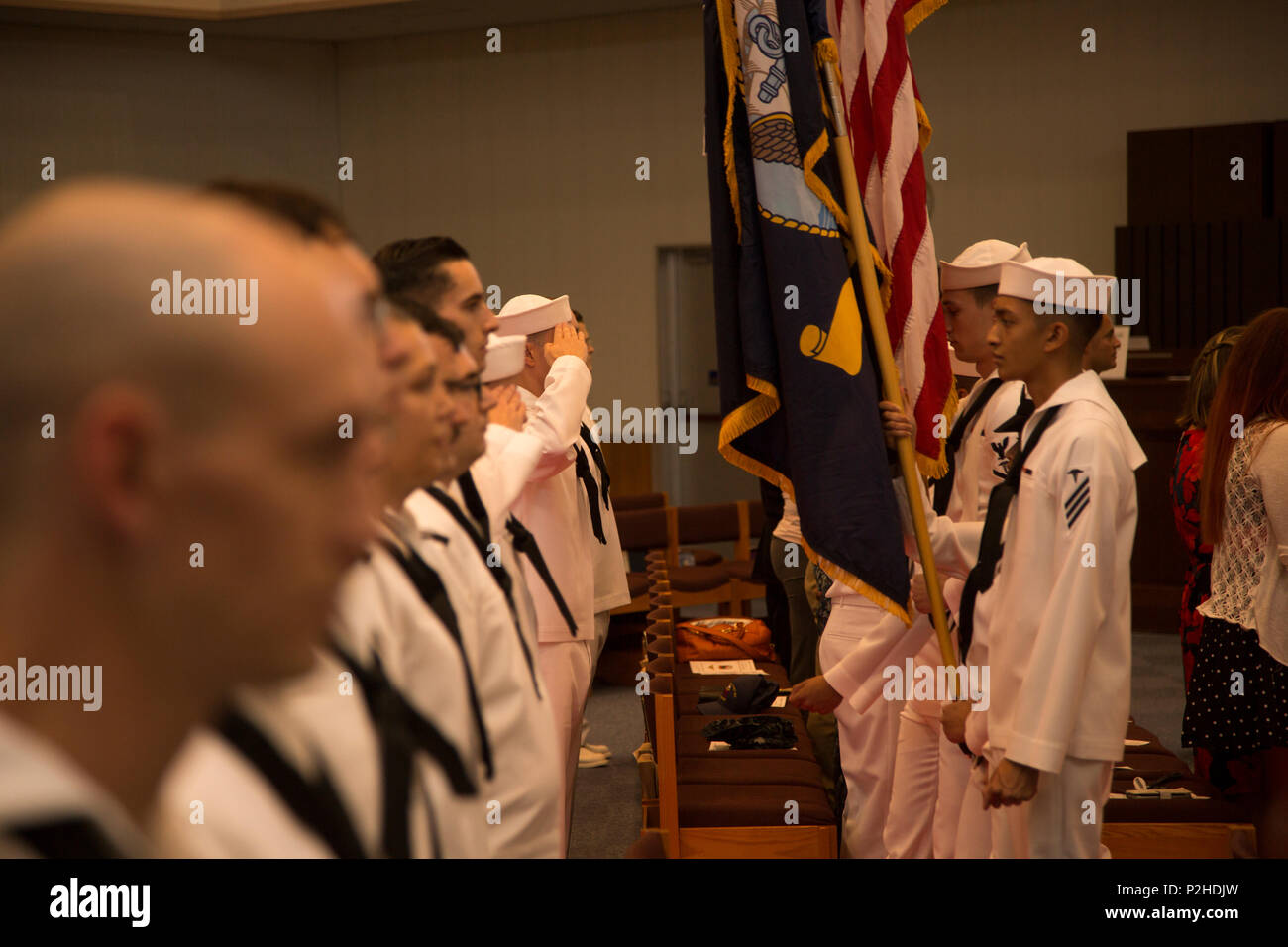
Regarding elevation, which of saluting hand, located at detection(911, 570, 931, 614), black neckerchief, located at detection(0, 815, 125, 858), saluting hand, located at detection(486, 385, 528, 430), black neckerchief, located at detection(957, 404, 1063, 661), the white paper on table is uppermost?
saluting hand, located at detection(486, 385, 528, 430)

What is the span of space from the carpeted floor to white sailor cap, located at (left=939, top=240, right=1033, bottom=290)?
2.41m

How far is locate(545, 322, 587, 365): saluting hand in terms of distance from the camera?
4.09 meters

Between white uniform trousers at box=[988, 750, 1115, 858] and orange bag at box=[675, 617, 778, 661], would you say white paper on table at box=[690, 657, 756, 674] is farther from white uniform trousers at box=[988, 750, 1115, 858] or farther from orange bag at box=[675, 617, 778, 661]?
white uniform trousers at box=[988, 750, 1115, 858]

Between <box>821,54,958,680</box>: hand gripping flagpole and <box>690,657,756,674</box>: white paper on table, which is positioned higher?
<box>821,54,958,680</box>: hand gripping flagpole

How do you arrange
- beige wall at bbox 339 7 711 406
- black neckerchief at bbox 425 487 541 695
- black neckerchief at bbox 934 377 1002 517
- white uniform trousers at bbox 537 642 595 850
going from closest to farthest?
1. black neckerchief at bbox 425 487 541 695
2. black neckerchief at bbox 934 377 1002 517
3. white uniform trousers at bbox 537 642 595 850
4. beige wall at bbox 339 7 711 406

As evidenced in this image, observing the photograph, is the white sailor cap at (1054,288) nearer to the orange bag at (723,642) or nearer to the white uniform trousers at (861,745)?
the white uniform trousers at (861,745)

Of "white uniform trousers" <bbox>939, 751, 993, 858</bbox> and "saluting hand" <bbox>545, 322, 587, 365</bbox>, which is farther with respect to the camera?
"saluting hand" <bbox>545, 322, 587, 365</bbox>

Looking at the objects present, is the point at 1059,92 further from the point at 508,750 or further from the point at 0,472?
the point at 0,472

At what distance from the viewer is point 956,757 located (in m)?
3.20

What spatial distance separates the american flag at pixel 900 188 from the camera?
9.97 feet

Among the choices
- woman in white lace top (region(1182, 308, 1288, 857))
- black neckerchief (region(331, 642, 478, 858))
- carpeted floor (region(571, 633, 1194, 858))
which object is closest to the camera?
black neckerchief (region(331, 642, 478, 858))

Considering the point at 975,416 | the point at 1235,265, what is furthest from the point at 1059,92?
the point at 975,416

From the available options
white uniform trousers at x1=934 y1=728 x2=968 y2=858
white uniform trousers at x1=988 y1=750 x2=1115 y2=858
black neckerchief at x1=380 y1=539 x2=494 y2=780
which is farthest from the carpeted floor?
black neckerchief at x1=380 y1=539 x2=494 y2=780

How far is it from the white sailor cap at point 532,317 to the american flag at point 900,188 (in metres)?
1.54
